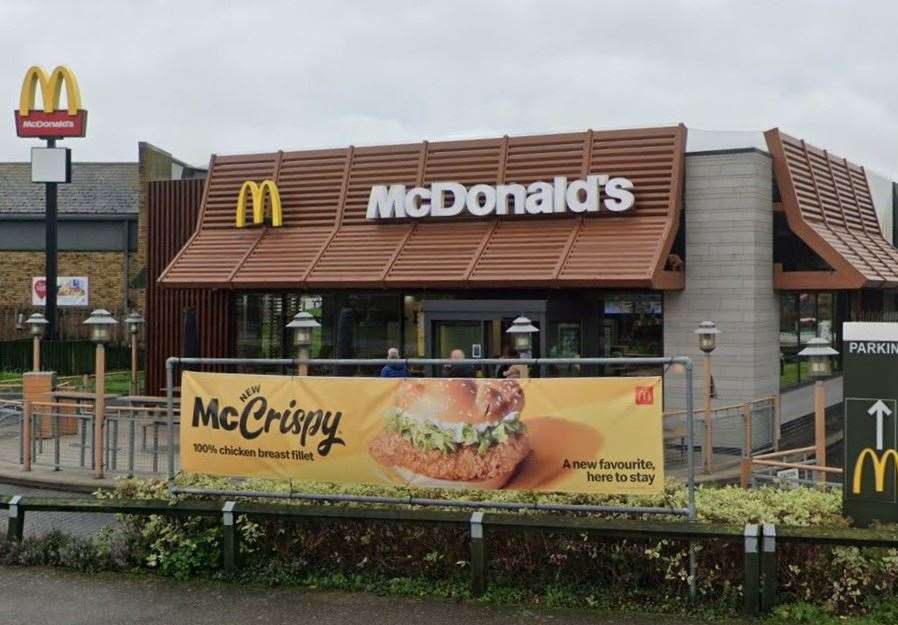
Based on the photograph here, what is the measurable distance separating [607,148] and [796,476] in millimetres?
8559

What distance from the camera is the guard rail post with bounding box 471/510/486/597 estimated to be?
7.79m

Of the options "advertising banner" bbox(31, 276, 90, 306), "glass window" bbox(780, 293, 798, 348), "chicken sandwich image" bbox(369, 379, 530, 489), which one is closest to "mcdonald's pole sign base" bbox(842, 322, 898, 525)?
"chicken sandwich image" bbox(369, 379, 530, 489)

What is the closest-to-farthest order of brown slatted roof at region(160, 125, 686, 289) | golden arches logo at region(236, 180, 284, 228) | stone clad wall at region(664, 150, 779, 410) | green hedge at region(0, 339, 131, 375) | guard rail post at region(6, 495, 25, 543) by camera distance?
guard rail post at region(6, 495, 25, 543), brown slatted roof at region(160, 125, 686, 289), stone clad wall at region(664, 150, 779, 410), golden arches logo at region(236, 180, 284, 228), green hedge at region(0, 339, 131, 375)

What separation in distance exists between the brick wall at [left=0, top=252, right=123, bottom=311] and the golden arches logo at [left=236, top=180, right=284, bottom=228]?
20.2 metres

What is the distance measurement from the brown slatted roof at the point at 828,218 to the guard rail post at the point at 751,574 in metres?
12.3

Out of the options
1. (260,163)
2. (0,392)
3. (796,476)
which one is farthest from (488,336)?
(0,392)

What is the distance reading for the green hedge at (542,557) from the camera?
7410 mm

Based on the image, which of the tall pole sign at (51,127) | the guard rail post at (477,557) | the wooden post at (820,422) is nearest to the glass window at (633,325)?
the wooden post at (820,422)

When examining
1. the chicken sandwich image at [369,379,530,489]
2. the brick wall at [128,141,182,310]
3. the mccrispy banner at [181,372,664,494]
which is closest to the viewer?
the mccrispy banner at [181,372,664,494]

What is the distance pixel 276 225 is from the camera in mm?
21688

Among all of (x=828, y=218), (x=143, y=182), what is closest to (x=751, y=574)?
(x=828, y=218)

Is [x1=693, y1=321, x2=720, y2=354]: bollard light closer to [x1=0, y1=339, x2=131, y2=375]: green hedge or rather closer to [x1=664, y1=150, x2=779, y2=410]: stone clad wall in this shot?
[x1=664, y1=150, x2=779, y2=410]: stone clad wall

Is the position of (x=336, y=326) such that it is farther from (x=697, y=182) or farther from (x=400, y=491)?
(x=400, y=491)

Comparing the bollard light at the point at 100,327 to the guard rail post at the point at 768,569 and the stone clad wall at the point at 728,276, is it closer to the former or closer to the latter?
the guard rail post at the point at 768,569
